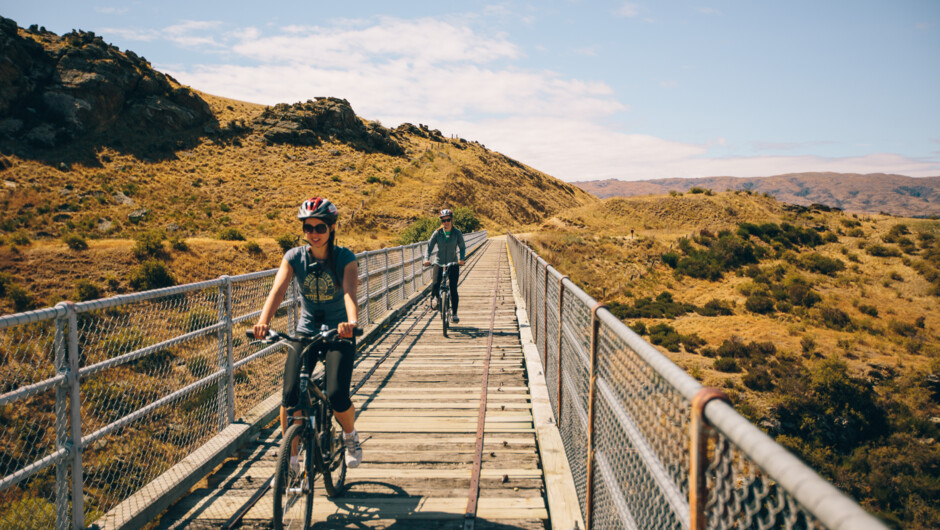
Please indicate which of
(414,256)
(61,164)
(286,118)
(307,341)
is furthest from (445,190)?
(307,341)

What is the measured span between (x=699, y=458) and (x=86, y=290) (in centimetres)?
3361

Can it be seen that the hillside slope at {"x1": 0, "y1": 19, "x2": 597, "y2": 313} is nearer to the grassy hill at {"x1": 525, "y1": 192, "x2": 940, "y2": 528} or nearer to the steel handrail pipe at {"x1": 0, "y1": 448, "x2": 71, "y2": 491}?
the grassy hill at {"x1": 525, "y1": 192, "x2": 940, "y2": 528}

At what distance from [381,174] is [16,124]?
4433cm

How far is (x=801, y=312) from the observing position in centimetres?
4369

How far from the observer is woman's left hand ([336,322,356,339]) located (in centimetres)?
351

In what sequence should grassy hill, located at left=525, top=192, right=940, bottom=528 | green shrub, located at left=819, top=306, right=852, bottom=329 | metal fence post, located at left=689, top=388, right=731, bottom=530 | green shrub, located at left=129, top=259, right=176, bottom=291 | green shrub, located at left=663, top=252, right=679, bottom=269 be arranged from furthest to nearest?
green shrub, located at left=663, top=252, right=679, bottom=269, green shrub, located at left=819, top=306, right=852, bottom=329, green shrub, located at left=129, top=259, right=176, bottom=291, grassy hill, located at left=525, top=192, right=940, bottom=528, metal fence post, located at left=689, top=388, right=731, bottom=530

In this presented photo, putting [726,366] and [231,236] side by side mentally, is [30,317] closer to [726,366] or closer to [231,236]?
[726,366]

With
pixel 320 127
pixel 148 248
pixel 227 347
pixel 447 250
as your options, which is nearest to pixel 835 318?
pixel 447 250

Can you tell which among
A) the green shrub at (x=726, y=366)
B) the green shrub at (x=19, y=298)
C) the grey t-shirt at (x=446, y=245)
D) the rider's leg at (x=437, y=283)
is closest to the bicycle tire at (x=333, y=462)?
the grey t-shirt at (x=446, y=245)

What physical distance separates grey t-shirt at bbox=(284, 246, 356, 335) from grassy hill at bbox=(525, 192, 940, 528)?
27.0 m

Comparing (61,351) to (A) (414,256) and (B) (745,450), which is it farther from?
(A) (414,256)

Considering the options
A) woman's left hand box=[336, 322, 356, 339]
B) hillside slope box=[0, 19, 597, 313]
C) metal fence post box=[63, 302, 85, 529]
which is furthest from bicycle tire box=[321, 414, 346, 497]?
hillside slope box=[0, 19, 597, 313]

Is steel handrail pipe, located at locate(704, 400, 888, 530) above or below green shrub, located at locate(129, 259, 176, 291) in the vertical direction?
above

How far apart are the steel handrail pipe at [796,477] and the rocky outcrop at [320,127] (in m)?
91.2
